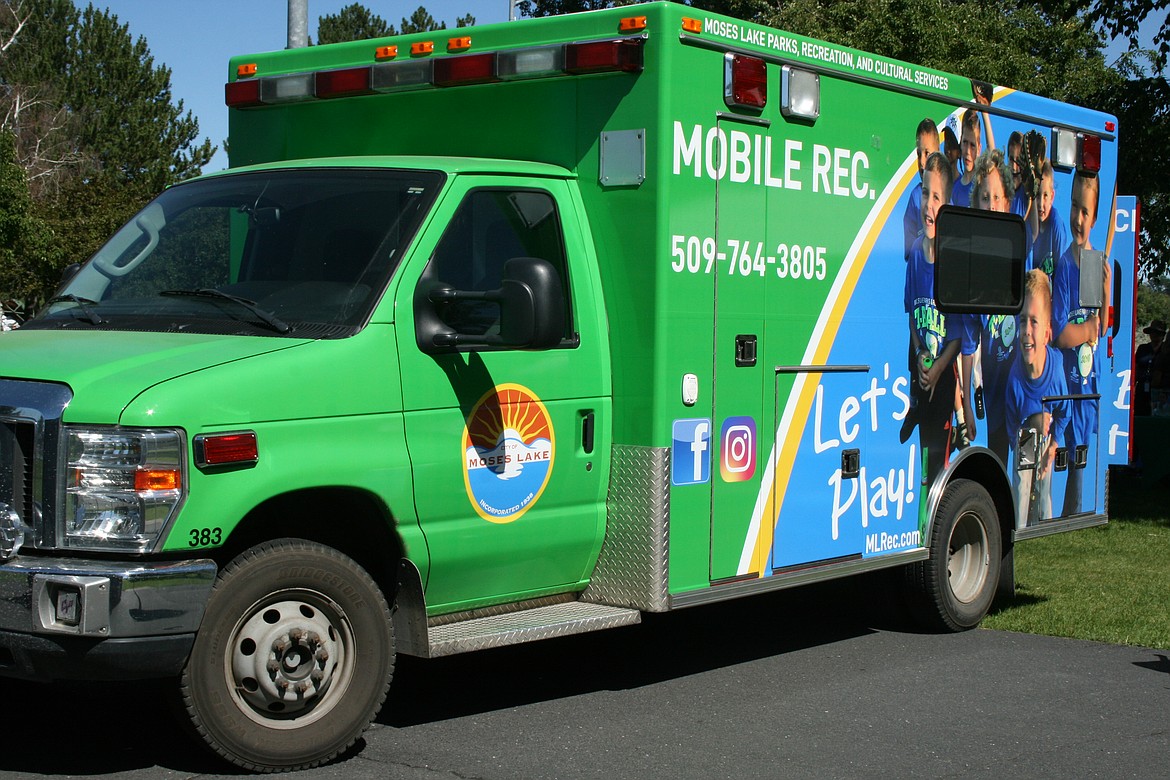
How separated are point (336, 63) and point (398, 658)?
2925mm

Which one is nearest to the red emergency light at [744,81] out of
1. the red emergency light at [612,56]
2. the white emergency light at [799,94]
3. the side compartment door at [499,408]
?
the white emergency light at [799,94]

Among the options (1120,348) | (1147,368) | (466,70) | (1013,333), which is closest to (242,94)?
(466,70)

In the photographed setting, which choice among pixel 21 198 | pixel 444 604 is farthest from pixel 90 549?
pixel 21 198

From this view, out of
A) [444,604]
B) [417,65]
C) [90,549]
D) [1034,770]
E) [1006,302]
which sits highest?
[417,65]

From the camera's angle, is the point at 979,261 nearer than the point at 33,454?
No

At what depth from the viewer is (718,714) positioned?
6406 millimetres

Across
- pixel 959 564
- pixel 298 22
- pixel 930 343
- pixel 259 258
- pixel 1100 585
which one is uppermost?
pixel 298 22

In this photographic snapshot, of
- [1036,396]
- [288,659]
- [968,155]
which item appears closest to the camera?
[288,659]

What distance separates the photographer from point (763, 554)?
22.7 ft

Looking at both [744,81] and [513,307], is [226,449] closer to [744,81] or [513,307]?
[513,307]

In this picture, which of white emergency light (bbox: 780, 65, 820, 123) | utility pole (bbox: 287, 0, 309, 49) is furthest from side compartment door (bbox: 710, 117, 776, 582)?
utility pole (bbox: 287, 0, 309, 49)

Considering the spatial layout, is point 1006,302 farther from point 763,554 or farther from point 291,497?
point 291,497

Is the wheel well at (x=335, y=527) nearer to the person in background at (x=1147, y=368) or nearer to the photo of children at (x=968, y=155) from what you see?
the photo of children at (x=968, y=155)

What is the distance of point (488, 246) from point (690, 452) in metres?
1.30
